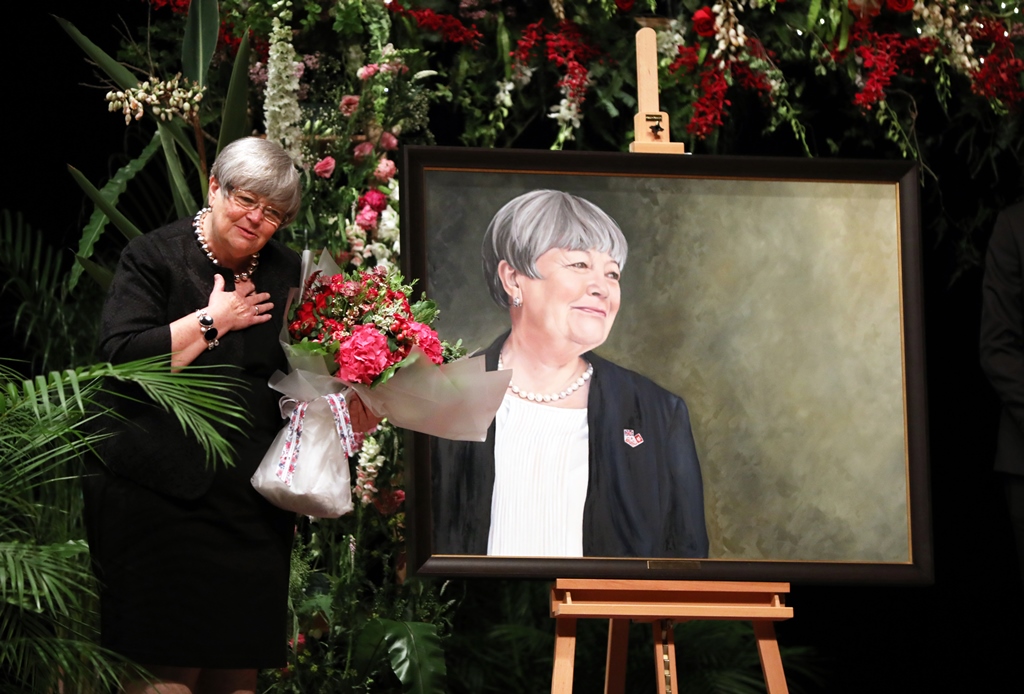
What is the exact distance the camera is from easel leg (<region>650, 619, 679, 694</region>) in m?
3.23

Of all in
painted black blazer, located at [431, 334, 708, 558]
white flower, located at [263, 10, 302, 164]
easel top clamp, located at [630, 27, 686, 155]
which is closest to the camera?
painted black blazer, located at [431, 334, 708, 558]

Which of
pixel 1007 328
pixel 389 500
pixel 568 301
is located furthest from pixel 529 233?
pixel 1007 328

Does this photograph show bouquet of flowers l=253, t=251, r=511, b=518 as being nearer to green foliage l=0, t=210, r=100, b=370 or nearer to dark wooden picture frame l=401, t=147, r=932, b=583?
dark wooden picture frame l=401, t=147, r=932, b=583

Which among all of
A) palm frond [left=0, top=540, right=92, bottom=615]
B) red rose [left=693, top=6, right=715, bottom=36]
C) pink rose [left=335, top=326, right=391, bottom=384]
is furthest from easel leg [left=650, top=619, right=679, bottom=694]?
red rose [left=693, top=6, right=715, bottom=36]

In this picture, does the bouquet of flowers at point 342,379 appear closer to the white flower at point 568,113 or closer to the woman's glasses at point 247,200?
the woman's glasses at point 247,200

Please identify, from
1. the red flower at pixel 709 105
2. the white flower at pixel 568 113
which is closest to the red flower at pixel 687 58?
the red flower at pixel 709 105

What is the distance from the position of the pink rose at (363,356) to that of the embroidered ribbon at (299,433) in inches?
2.5

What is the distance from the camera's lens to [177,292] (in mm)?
2598

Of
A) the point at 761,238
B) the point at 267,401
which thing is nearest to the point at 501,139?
the point at 761,238

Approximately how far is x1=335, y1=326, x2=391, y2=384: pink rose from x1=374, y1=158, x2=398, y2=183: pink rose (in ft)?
4.69

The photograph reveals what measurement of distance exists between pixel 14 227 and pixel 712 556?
2.61 meters

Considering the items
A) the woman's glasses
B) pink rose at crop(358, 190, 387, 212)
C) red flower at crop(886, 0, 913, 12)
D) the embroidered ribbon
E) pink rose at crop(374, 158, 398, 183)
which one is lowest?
the embroidered ribbon

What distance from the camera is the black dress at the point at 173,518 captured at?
8.20 feet

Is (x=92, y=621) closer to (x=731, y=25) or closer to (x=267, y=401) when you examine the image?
(x=267, y=401)
